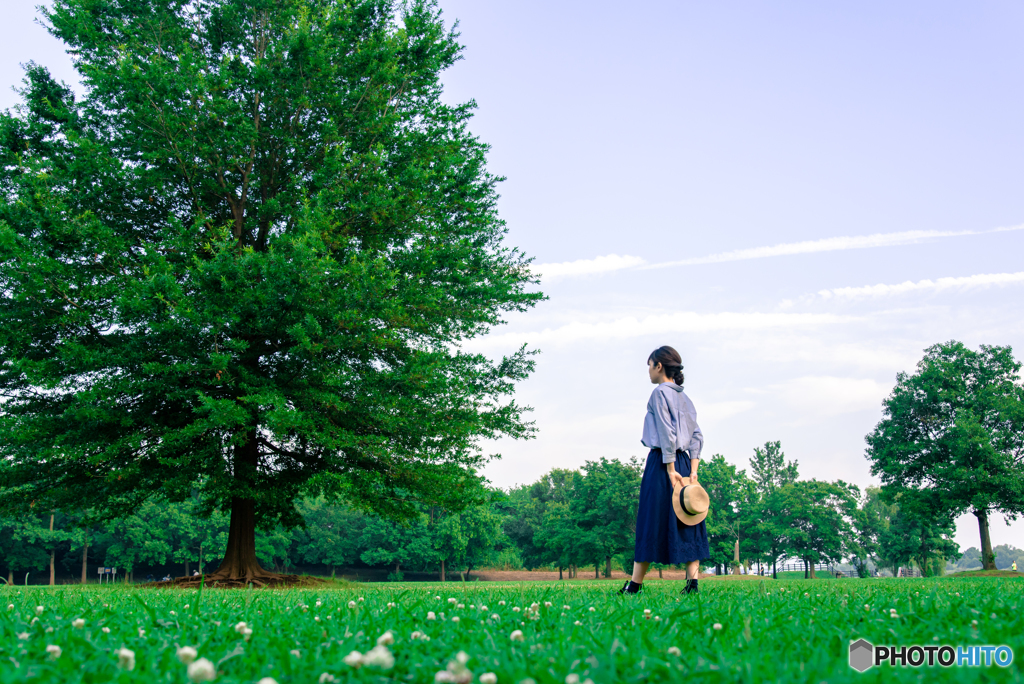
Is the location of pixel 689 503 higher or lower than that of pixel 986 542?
higher

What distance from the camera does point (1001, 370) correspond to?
3788 cm

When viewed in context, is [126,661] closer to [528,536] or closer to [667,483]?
[667,483]

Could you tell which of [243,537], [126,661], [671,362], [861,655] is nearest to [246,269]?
[243,537]

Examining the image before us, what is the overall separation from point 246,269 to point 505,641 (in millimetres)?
11436

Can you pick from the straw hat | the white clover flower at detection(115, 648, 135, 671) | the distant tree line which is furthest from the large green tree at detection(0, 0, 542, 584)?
the distant tree line

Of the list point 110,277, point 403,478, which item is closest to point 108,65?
point 110,277

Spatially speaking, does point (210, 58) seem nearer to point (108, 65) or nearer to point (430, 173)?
point (108, 65)

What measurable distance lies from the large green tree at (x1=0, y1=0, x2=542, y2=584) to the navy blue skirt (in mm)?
7505

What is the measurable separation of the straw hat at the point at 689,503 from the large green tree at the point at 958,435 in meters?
35.5

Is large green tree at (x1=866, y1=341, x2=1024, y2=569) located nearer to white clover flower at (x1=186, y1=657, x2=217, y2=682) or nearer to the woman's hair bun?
the woman's hair bun

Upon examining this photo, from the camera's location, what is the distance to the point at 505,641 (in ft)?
9.09

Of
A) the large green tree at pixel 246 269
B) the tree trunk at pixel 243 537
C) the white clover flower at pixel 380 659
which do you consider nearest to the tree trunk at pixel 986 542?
the large green tree at pixel 246 269

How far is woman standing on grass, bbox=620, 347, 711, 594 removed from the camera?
20.0ft

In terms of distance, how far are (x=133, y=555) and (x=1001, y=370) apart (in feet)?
228
